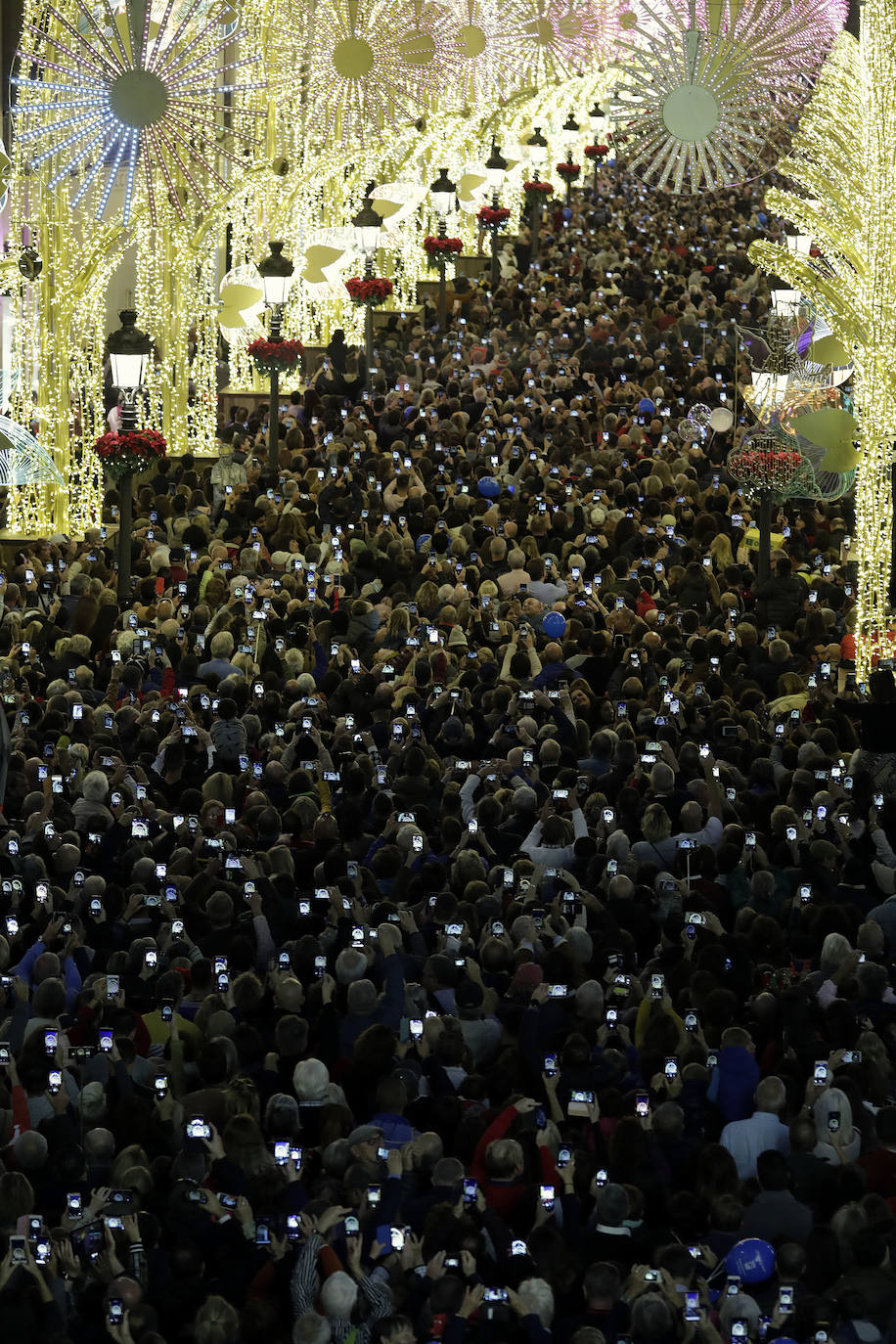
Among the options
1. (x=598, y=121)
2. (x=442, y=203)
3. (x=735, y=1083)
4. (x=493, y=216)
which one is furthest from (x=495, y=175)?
(x=735, y=1083)

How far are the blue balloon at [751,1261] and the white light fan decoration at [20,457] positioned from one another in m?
5.30

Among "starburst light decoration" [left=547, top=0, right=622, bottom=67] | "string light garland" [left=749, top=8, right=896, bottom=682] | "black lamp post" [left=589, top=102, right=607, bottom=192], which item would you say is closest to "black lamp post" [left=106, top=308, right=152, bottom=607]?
"string light garland" [left=749, top=8, right=896, bottom=682]

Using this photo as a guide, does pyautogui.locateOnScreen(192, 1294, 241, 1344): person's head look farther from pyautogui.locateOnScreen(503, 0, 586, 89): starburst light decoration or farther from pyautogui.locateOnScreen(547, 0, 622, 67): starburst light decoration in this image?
pyautogui.locateOnScreen(547, 0, 622, 67): starburst light decoration

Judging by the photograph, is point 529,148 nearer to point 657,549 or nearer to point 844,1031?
point 657,549

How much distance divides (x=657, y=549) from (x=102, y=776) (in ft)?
25.2

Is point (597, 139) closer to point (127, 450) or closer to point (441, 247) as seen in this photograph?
point (441, 247)

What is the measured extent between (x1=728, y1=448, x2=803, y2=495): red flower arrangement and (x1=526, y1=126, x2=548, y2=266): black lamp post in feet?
65.4

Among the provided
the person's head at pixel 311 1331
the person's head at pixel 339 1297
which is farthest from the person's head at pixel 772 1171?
the person's head at pixel 311 1331

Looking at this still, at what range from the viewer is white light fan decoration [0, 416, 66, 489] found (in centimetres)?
1238

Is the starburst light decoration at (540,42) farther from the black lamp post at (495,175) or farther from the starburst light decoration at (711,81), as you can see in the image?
the starburst light decoration at (711,81)

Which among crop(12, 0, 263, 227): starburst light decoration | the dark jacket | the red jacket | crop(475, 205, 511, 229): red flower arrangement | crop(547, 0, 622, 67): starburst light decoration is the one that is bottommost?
the red jacket

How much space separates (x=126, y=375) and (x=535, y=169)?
100 feet

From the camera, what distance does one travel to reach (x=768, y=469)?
20.4 metres

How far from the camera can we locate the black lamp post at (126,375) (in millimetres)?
19094
